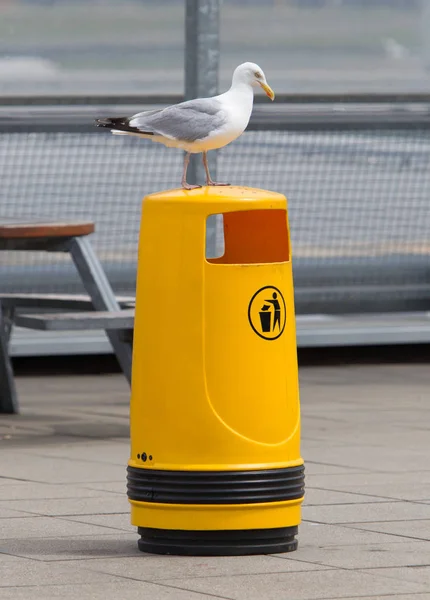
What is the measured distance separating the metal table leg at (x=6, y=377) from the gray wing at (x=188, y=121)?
2.62 meters

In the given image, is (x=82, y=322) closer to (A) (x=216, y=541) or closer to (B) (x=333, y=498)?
(B) (x=333, y=498)

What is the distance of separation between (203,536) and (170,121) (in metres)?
1.48

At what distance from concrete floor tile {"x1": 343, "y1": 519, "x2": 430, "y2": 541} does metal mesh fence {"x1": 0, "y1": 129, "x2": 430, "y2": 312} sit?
4.91 metres

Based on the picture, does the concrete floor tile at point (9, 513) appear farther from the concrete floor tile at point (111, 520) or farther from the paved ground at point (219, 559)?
the concrete floor tile at point (111, 520)

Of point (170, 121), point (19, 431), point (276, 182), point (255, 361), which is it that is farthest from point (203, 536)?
point (276, 182)

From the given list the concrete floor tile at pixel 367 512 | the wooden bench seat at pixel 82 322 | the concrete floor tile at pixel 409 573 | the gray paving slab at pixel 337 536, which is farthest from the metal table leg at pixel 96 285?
the concrete floor tile at pixel 409 573

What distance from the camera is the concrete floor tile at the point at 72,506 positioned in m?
5.62

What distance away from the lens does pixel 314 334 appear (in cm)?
992

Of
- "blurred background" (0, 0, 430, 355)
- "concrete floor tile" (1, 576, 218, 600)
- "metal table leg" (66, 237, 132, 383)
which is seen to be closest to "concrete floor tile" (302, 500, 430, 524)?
"concrete floor tile" (1, 576, 218, 600)

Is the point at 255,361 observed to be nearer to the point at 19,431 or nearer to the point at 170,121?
the point at 170,121

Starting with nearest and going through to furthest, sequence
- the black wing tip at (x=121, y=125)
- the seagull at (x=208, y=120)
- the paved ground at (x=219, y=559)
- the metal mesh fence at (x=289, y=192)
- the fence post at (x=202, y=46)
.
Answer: the paved ground at (x=219, y=559) → the seagull at (x=208, y=120) → the black wing tip at (x=121, y=125) → the fence post at (x=202, y=46) → the metal mesh fence at (x=289, y=192)

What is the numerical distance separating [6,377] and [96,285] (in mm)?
696

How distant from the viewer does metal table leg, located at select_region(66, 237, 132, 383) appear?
7.75 metres

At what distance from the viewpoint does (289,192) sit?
1055 centimetres
